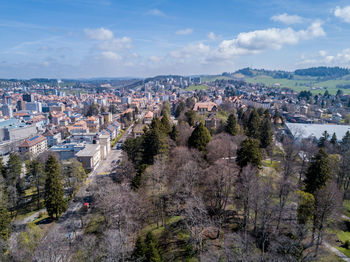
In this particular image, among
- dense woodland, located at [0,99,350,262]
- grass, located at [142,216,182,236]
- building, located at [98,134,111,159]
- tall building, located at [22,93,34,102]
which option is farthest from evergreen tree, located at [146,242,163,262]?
tall building, located at [22,93,34,102]

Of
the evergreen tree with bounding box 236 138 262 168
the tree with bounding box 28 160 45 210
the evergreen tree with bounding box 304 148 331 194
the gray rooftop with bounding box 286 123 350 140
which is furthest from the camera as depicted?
the gray rooftop with bounding box 286 123 350 140

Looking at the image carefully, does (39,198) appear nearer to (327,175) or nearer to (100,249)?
(100,249)

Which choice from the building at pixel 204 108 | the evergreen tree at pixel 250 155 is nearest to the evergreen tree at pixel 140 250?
the evergreen tree at pixel 250 155

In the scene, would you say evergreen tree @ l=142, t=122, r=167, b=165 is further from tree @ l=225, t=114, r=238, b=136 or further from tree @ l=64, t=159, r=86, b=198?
tree @ l=225, t=114, r=238, b=136

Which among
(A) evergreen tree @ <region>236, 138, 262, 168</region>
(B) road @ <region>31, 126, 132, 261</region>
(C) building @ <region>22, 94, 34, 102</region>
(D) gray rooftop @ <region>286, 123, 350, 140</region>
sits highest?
(C) building @ <region>22, 94, 34, 102</region>

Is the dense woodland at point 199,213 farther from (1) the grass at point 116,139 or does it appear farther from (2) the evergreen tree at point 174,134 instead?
(1) the grass at point 116,139

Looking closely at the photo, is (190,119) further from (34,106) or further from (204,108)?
(34,106)

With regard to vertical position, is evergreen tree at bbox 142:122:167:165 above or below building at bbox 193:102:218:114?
below
